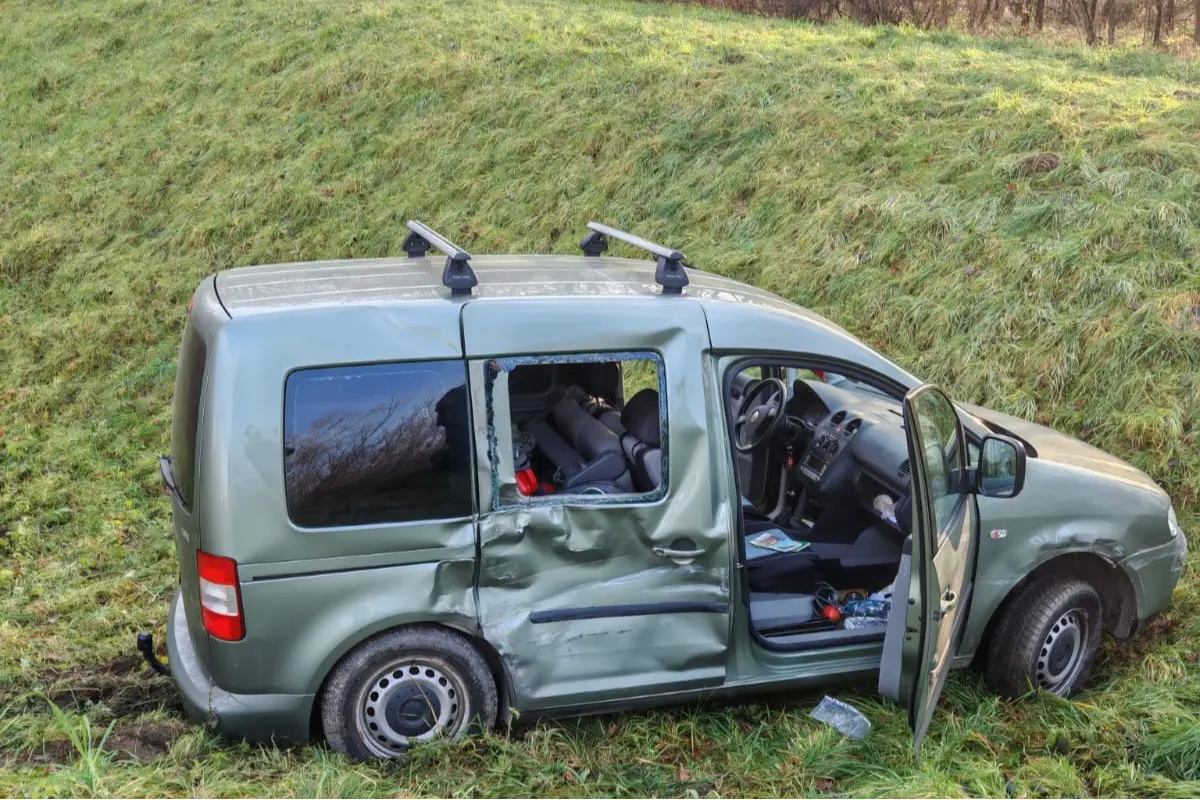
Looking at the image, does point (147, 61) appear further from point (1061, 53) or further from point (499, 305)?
point (499, 305)

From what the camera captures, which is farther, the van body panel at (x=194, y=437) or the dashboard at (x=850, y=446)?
the dashboard at (x=850, y=446)

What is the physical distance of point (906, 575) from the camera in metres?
3.94

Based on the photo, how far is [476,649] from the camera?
154 inches

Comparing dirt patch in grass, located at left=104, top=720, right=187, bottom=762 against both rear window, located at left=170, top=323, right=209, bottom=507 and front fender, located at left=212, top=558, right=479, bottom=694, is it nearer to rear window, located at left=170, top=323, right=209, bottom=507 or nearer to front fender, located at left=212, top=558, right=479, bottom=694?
front fender, located at left=212, top=558, right=479, bottom=694

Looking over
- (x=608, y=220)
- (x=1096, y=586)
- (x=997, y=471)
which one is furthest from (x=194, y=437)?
(x=608, y=220)

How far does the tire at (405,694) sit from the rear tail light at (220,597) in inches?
15.9

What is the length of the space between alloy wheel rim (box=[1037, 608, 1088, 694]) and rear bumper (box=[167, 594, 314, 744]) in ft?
9.89

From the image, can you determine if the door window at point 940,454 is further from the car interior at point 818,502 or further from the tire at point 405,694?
the tire at point 405,694

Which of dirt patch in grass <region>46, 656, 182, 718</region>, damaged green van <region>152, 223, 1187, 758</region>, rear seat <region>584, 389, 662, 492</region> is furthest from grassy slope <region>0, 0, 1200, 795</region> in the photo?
rear seat <region>584, 389, 662, 492</region>

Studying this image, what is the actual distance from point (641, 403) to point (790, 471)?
0.99 m

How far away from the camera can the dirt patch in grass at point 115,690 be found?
4.40 metres

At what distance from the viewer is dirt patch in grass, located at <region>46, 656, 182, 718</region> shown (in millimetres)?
4402

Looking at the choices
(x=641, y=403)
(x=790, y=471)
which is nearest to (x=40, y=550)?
(x=641, y=403)

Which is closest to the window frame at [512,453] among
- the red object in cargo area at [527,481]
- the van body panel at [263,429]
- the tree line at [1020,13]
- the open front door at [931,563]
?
the red object in cargo area at [527,481]
